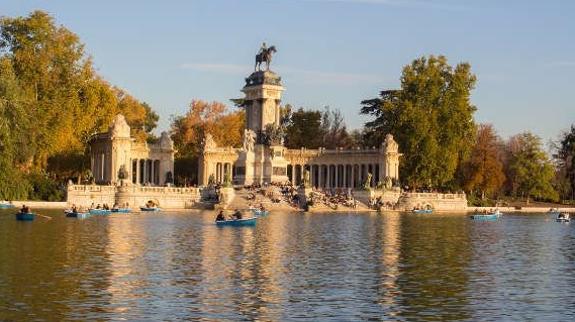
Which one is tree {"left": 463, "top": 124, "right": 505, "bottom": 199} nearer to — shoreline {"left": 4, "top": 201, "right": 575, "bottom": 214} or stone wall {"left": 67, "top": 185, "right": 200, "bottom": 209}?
shoreline {"left": 4, "top": 201, "right": 575, "bottom": 214}

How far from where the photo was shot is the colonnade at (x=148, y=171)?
123m

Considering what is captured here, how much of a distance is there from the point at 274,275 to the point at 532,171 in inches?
4173

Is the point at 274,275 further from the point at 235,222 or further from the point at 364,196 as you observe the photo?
the point at 364,196

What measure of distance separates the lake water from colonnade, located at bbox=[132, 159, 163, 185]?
57538 mm

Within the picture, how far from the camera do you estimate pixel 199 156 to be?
405 feet

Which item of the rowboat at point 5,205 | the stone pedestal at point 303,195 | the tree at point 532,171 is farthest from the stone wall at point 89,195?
the tree at point 532,171

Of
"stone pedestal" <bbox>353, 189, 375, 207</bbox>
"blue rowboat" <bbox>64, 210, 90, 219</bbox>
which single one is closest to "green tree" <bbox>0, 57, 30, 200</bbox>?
"blue rowboat" <bbox>64, 210, 90, 219</bbox>

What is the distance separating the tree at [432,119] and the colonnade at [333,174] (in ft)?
20.2

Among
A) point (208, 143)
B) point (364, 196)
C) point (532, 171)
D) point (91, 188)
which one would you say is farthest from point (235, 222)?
point (532, 171)

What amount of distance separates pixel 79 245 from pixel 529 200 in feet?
341

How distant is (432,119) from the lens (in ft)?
400

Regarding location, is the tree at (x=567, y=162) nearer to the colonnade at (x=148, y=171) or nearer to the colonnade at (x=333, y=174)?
the colonnade at (x=333, y=174)

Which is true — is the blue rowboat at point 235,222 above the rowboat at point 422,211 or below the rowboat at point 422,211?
below

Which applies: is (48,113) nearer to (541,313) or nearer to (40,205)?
(40,205)
